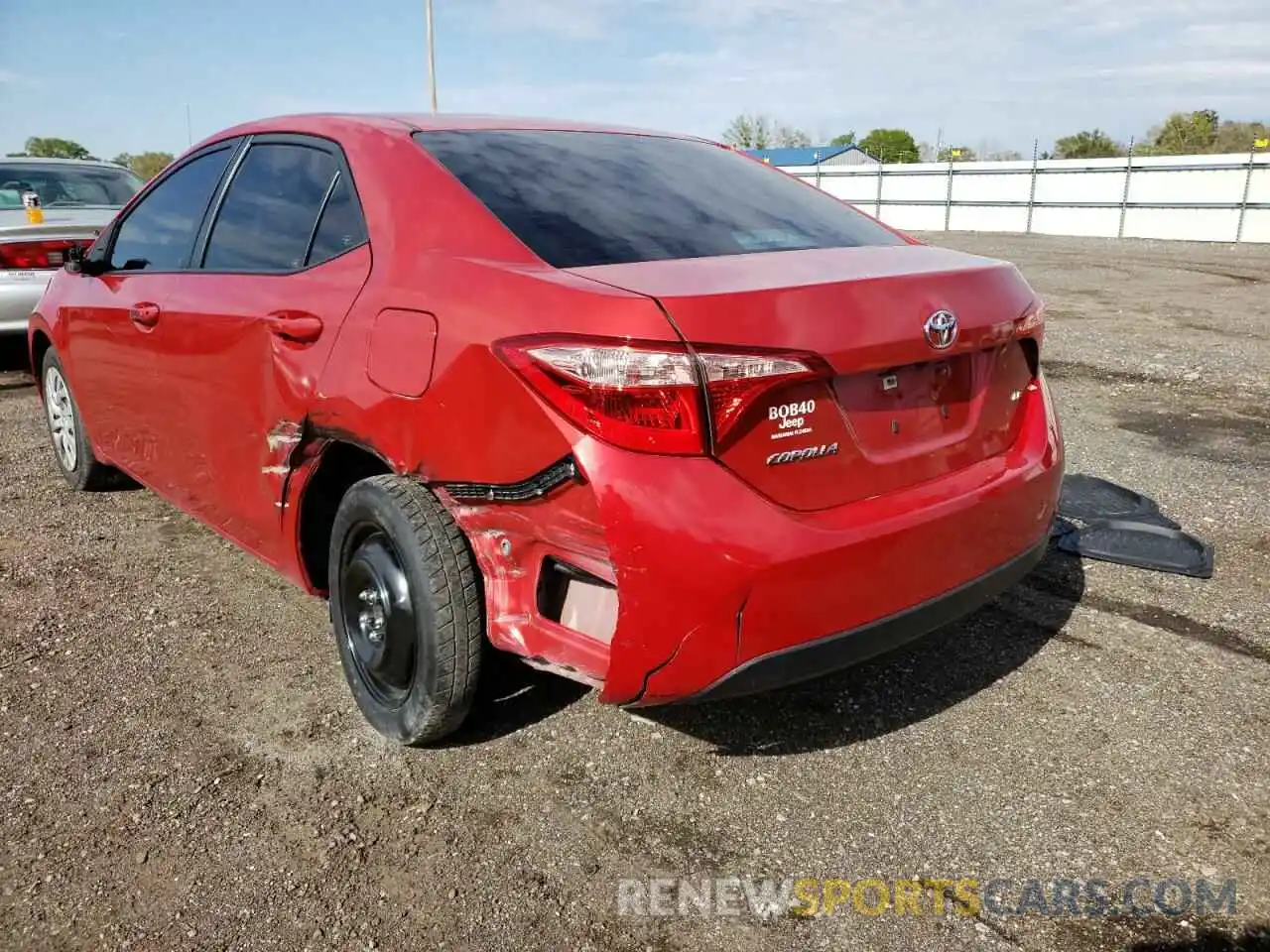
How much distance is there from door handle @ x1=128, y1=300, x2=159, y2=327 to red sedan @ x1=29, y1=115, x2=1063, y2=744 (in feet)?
0.90

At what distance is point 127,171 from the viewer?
906 centimetres

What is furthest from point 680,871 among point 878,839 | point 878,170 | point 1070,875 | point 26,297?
point 878,170

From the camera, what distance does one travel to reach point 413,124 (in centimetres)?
283

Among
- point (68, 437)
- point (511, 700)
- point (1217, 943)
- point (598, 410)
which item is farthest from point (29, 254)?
point (1217, 943)

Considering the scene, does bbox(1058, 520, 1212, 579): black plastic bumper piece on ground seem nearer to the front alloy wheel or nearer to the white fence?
the front alloy wheel

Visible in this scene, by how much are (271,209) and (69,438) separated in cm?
251

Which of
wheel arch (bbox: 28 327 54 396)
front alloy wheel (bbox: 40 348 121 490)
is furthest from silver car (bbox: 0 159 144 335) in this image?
front alloy wheel (bbox: 40 348 121 490)

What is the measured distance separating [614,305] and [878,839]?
54.7 inches

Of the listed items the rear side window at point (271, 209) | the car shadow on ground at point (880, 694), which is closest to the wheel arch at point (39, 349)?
the rear side window at point (271, 209)

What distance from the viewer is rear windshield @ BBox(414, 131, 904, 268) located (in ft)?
7.82

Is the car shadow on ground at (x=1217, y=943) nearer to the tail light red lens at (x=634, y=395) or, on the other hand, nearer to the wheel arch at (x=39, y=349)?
the tail light red lens at (x=634, y=395)

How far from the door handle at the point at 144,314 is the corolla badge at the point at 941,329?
8.81 feet

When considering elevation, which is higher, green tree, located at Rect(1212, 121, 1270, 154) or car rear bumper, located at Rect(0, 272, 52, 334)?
green tree, located at Rect(1212, 121, 1270, 154)

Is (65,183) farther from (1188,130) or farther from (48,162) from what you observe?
(1188,130)
